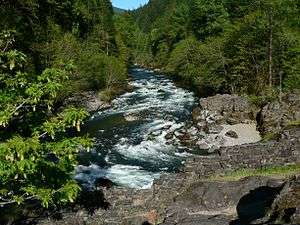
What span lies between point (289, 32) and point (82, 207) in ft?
134

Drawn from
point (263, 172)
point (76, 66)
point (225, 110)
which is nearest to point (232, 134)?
point (225, 110)

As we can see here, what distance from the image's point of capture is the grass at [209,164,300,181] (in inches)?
1027

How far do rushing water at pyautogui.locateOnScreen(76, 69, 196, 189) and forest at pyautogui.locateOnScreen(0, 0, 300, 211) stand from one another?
10.1 ft

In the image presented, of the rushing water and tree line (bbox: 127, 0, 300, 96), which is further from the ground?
tree line (bbox: 127, 0, 300, 96)

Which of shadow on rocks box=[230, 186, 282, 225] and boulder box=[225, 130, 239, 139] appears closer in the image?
shadow on rocks box=[230, 186, 282, 225]

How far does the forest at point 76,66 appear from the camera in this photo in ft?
43.9

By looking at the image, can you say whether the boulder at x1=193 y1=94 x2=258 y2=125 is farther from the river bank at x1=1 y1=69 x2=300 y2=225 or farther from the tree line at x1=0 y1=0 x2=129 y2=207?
the tree line at x1=0 y1=0 x2=129 y2=207

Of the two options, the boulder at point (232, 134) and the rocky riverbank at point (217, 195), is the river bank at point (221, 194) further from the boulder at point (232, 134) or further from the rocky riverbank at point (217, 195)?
the boulder at point (232, 134)

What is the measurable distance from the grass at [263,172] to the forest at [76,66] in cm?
933

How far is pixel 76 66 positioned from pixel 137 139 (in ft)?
93.2

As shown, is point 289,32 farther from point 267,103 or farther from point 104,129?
point 104,129

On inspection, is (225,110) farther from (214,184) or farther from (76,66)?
(76,66)

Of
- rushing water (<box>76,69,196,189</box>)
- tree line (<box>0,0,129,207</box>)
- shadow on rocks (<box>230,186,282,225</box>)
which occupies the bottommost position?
rushing water (<box>76,69,196,189</box>)

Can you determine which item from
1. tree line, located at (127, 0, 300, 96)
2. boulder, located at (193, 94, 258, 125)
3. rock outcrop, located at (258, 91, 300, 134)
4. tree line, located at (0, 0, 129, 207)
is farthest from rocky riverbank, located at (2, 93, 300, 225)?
tree line, located at (127, 0, 300, 96)
